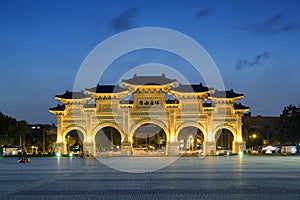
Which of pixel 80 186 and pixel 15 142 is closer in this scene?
pixel 80 186

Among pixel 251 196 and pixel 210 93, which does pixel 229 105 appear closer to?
pixel 210 93

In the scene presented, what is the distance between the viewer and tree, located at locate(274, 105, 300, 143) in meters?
55.8

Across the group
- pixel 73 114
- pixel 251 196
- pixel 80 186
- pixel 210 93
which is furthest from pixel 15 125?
pixel 251 196

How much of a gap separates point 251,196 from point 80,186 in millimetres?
5426

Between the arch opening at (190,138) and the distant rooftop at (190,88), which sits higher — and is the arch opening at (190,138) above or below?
below

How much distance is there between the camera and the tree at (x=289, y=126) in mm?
55812

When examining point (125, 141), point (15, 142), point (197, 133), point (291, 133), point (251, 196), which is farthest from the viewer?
point (197, 133)

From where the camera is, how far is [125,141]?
51.2 metres

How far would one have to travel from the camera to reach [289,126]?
5672 centimetres

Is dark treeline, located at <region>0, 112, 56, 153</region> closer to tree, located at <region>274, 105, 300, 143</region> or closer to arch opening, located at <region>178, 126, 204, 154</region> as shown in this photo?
arch opening, located at <region>178, 126, 204, 154</region>

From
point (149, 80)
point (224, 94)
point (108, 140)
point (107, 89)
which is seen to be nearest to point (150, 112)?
point (149, 80)

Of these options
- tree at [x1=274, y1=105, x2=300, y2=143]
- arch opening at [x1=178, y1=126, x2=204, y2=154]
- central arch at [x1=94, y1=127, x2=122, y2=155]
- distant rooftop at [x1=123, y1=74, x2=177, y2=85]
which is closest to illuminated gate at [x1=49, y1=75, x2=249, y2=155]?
distant rooftop at [x1=123, y1=74, x2=177, y2=85]

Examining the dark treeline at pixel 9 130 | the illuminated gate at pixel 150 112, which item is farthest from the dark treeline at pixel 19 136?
the illuminated gate at pixel 150 112

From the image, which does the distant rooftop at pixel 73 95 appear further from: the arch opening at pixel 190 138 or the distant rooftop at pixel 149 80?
the arch opening at pixel 190 138
